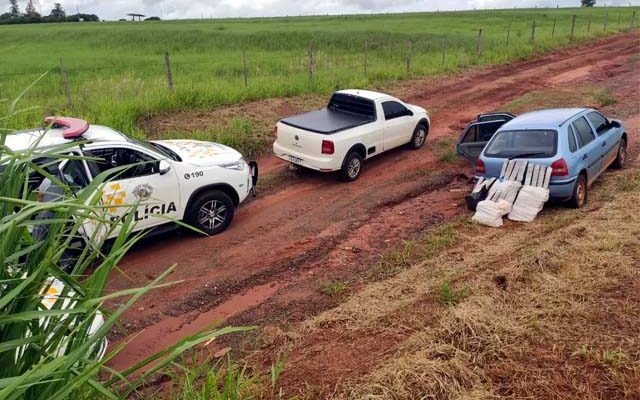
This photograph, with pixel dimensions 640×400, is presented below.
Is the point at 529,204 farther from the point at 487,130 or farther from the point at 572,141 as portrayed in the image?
the point at 487,130

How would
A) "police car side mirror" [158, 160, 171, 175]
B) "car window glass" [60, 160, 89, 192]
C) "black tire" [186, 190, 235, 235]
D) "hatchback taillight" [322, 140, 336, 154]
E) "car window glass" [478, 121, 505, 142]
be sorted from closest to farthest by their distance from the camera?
"car window glass" [60, 160, 89, 192] → "police car side mirror" [158, 160, 171, 175] → "black tire" [186, 190, 235, 235] → "hatchback taillight" [322, 140, 336, 154] → "car window glass" [478, 121, 505, 142]

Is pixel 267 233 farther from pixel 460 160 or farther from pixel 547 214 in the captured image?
pixel 460 160

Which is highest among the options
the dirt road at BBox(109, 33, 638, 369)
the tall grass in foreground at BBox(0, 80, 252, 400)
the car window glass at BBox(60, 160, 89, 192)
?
the tall grass in foreground at BBox(0, 80, 252, 400)

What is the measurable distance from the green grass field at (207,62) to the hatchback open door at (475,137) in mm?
6897

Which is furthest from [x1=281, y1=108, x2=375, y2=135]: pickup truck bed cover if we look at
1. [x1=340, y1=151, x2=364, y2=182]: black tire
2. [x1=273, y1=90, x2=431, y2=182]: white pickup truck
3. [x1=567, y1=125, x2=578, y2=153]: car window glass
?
[x1=567, y1=125, x2=578, y2=153]: car window glass

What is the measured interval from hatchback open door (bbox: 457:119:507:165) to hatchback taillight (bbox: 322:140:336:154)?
2.63 meters

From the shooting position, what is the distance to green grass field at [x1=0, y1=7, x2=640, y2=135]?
13.9 metres

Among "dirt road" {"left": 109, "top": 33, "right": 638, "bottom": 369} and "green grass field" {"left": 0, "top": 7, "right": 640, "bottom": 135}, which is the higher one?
"green grass field" {"left": 0, "top": 7, "right": 640, "bottom": 135}

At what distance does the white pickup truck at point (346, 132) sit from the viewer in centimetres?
988

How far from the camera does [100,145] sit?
6824 mm

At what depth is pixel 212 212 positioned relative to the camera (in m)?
8.08

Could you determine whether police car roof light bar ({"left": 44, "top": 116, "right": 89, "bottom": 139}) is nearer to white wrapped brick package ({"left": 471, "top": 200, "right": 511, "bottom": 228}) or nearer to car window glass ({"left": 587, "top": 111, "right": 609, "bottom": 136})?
white wrapped brick package ({"left": 471, "top": 200, "right": 511, "bottom": 228})

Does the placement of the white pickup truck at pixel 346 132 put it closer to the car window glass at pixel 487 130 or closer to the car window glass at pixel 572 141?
the car window glass at pixel 487 130

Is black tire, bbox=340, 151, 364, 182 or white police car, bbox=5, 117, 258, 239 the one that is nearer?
white police car, bbox=5, 117, 258, 239
